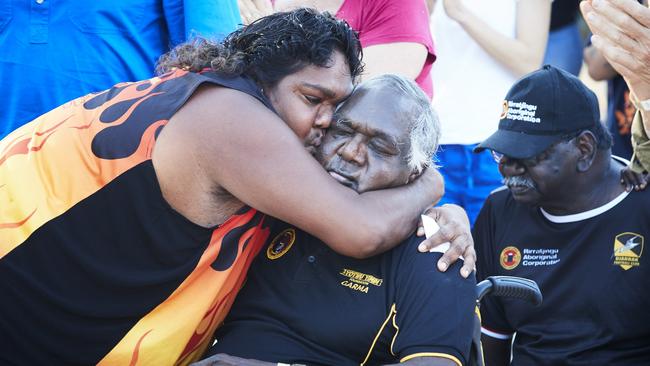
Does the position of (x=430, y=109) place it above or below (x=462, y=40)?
above

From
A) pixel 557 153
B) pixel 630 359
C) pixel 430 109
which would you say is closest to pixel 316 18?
pixel 430 109

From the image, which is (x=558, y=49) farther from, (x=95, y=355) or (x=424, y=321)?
(x=95, y=355)

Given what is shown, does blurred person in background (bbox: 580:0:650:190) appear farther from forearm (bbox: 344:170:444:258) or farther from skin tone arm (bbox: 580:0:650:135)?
forearm (bbox: 344:170:444:258)

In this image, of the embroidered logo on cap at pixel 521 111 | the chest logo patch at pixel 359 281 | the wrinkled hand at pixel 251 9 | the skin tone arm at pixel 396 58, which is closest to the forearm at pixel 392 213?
the chest logo patch at pixel 359 281

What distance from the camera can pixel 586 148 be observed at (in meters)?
4.42

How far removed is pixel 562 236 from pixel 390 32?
1324 millimetres

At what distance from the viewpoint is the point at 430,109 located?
11.0 feet

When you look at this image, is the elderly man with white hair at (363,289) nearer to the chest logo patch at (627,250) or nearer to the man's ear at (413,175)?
the man's ear at (413,175)

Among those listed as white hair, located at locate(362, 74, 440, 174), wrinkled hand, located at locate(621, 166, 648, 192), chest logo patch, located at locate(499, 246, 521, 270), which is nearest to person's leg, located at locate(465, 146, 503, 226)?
chest logo patch, located at locate(499, 246, 521, 270)

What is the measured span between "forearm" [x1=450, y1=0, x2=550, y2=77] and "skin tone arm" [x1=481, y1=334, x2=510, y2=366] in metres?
1.69

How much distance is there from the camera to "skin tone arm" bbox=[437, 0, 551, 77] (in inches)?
206

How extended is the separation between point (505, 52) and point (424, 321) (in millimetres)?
2770

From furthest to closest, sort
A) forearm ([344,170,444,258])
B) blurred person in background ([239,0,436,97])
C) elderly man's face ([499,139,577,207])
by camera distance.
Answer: elderly man's face ([499,139,577,207])
blurred person in background ([239,0,436,97])
forearm ([344,170,444,258])

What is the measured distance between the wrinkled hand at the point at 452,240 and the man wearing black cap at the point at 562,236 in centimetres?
127
